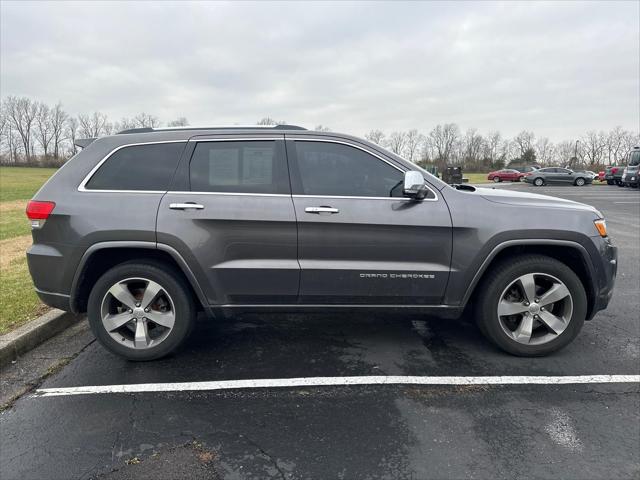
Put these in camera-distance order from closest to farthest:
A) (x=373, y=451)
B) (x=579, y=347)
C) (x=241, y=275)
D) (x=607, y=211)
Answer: (x=373, y=451)
(x=241, y=275)
(x=579, y=347)
(x=607, y=211)

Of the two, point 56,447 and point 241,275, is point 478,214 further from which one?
point 56,447

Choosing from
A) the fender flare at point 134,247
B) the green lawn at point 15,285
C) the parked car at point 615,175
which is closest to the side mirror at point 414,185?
the fender flare at point 134,247

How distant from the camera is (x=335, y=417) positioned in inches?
106

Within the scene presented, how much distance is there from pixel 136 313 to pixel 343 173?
200 centimetres

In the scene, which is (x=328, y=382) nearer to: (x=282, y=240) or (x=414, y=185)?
(x=282, y=240)

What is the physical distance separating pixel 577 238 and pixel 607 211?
14.1 m

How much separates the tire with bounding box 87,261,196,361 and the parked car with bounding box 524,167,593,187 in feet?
126

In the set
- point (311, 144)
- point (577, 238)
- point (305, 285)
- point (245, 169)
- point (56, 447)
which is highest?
point (311, 144)

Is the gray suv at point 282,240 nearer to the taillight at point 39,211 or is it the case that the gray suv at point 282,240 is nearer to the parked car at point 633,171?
the taillight at point 39,211

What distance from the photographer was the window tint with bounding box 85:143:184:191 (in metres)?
3.36

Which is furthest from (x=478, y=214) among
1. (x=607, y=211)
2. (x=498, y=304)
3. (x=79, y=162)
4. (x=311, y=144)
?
(x=607, y=211)

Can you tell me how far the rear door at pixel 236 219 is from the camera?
3.25 m

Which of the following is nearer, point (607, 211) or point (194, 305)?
point (194, 305)

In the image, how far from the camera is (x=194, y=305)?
3.48 m
